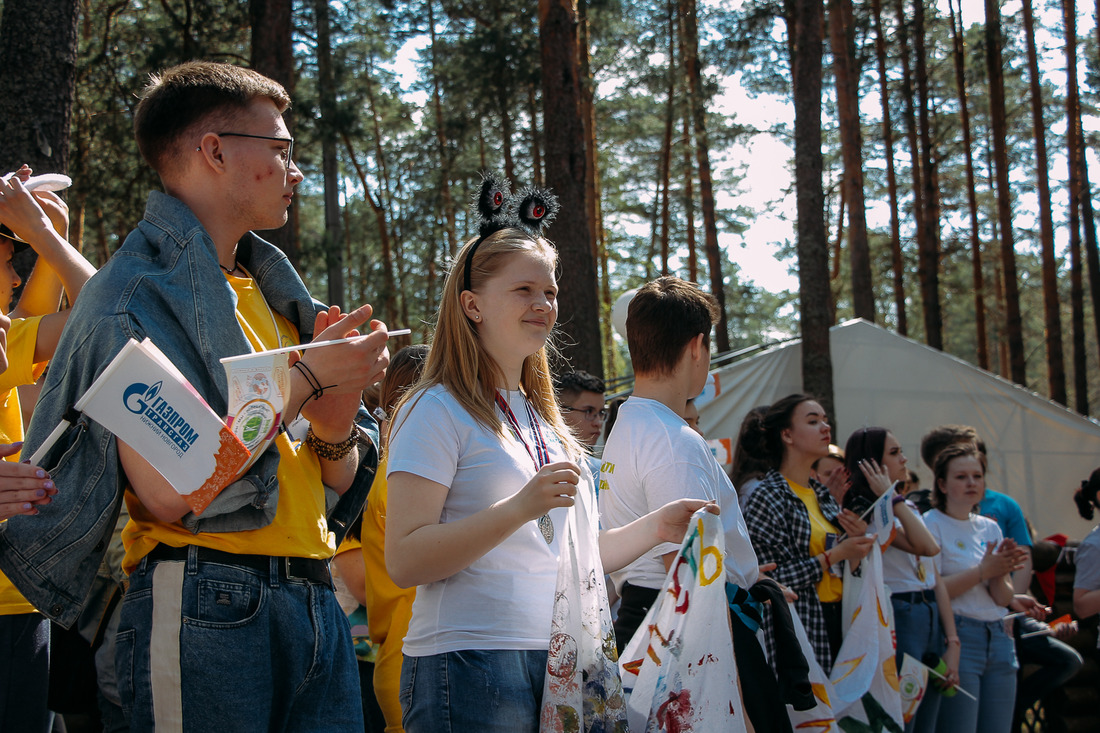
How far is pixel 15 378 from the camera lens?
242 cm

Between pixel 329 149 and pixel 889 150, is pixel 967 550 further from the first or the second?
pixel 889 150

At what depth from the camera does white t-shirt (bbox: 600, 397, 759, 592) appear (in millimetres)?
2629

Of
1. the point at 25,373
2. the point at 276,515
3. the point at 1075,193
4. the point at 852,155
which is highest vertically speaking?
the point at 1075,193

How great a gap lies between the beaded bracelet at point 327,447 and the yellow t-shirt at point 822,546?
2.59m

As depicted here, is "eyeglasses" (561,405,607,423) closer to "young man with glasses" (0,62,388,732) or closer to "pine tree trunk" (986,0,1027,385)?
"young man with glasses" (0,62,388,732)

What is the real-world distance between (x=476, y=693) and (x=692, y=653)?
635 mm

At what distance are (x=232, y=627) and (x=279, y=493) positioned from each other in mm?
289

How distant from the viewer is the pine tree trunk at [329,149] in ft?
39.9

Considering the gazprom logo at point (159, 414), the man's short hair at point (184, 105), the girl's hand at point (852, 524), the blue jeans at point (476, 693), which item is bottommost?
the blue jeans at point (476, 693)

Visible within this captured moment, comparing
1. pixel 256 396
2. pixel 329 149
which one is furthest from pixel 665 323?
pixel 329 149

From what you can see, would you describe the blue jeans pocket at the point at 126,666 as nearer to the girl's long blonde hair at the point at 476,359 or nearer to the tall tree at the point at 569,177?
the girl's long blonde hair at the point at 476,359

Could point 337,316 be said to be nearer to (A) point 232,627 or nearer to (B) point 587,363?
(A) point 232,627

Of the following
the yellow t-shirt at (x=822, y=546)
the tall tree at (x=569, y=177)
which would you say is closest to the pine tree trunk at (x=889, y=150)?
the tall tree at (x=569, y=177)

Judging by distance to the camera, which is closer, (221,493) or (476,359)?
(221,493)
